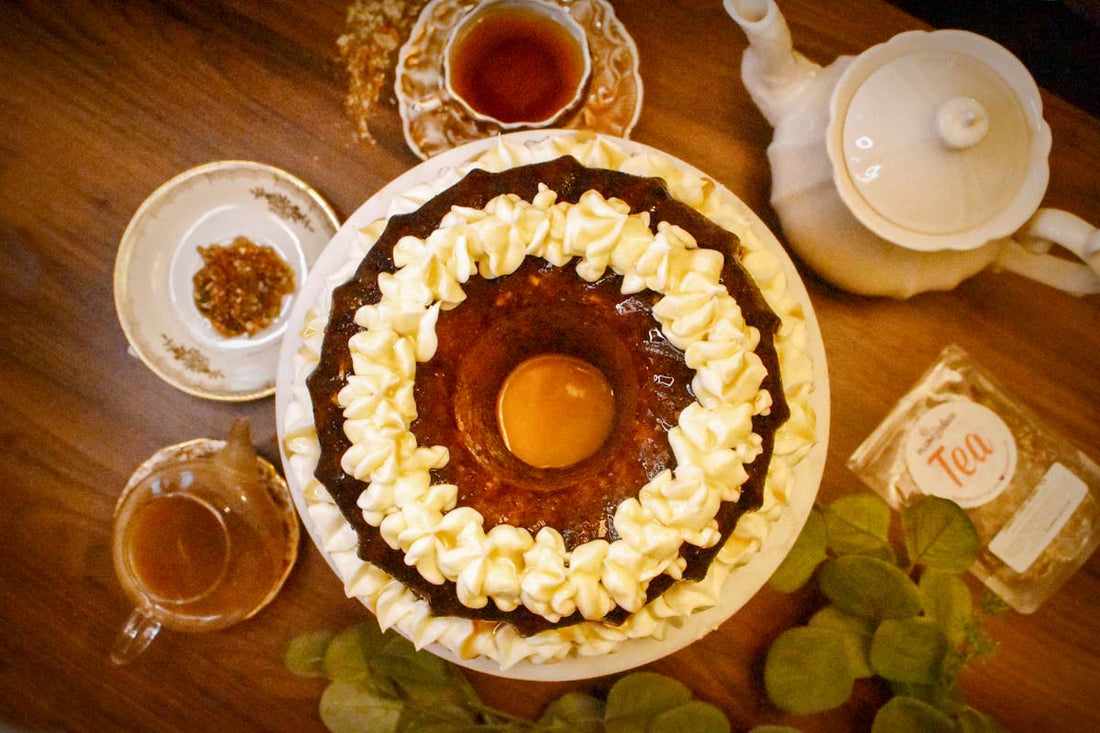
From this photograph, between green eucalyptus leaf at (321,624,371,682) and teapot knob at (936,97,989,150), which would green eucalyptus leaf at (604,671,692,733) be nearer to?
green eucalyptus leaf at (321,624,371,682)

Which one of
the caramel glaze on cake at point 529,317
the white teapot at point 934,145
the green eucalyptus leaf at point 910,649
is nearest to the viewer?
the caramel glaze on cake at point 529,317

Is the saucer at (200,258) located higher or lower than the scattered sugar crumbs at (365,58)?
lower

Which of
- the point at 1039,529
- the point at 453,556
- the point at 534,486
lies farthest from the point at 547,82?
the point at 1039,529

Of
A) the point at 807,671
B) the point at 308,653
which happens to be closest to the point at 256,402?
the point at 308,653

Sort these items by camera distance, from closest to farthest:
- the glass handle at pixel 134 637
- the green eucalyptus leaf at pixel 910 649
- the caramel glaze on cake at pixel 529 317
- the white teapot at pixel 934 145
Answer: the caramel glaze on cake at pixel 529 317 → the white teapot at pixel 934 145 → the green eucalyptus leaf at pixel 910 649 → the glass handle at pixel 134 637

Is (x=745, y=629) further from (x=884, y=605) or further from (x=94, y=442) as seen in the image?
(x=94, y=442)

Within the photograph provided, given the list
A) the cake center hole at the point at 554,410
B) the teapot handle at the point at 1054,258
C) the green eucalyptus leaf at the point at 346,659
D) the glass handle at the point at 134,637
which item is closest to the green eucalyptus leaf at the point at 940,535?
the teapot handle at the point at 1054,258

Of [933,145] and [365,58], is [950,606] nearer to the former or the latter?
[933,145]

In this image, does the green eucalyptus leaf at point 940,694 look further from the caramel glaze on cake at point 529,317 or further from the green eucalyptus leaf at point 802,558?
the caramel glaze on cake at point 529,317
